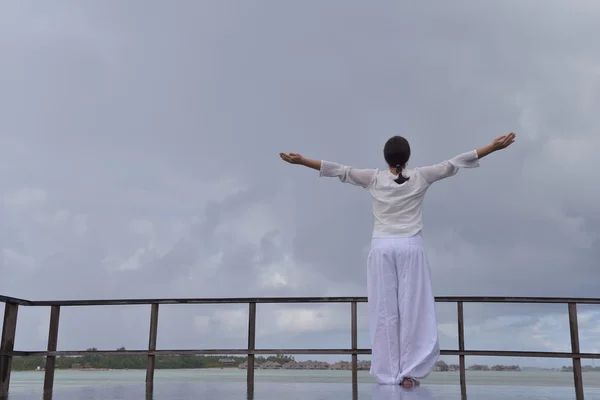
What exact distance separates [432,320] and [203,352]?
2.73m

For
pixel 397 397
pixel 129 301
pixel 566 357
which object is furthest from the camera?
pixel 129 301

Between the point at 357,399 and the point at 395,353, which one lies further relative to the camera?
the point at 395,353

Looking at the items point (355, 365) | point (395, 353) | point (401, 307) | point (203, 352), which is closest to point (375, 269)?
point (401, 307)

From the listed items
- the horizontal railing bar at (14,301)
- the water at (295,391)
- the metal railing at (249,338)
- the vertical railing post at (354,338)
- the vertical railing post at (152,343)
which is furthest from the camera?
the vertical railing post at (152,343)

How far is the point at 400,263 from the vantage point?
3715 millimetres

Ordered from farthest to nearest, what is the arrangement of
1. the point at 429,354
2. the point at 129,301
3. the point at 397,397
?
1. the point at 129,301
2. the point at 429,354
3. the point at 397,397

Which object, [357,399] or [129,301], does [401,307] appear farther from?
[129,301]

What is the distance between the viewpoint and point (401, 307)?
3711 millimetres

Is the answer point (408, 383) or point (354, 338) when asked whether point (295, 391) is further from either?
point (354, 338)

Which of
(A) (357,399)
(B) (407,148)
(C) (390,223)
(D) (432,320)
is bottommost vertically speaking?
(A) (357,399)

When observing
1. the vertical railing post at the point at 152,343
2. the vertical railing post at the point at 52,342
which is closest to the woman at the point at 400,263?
the vertical railing post at the point at 152,343

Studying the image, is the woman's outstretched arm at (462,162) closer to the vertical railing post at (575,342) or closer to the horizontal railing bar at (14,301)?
the vertical railing post at (575,342)

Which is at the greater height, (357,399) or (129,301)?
(129,301)

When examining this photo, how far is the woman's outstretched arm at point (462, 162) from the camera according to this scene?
3.71m
